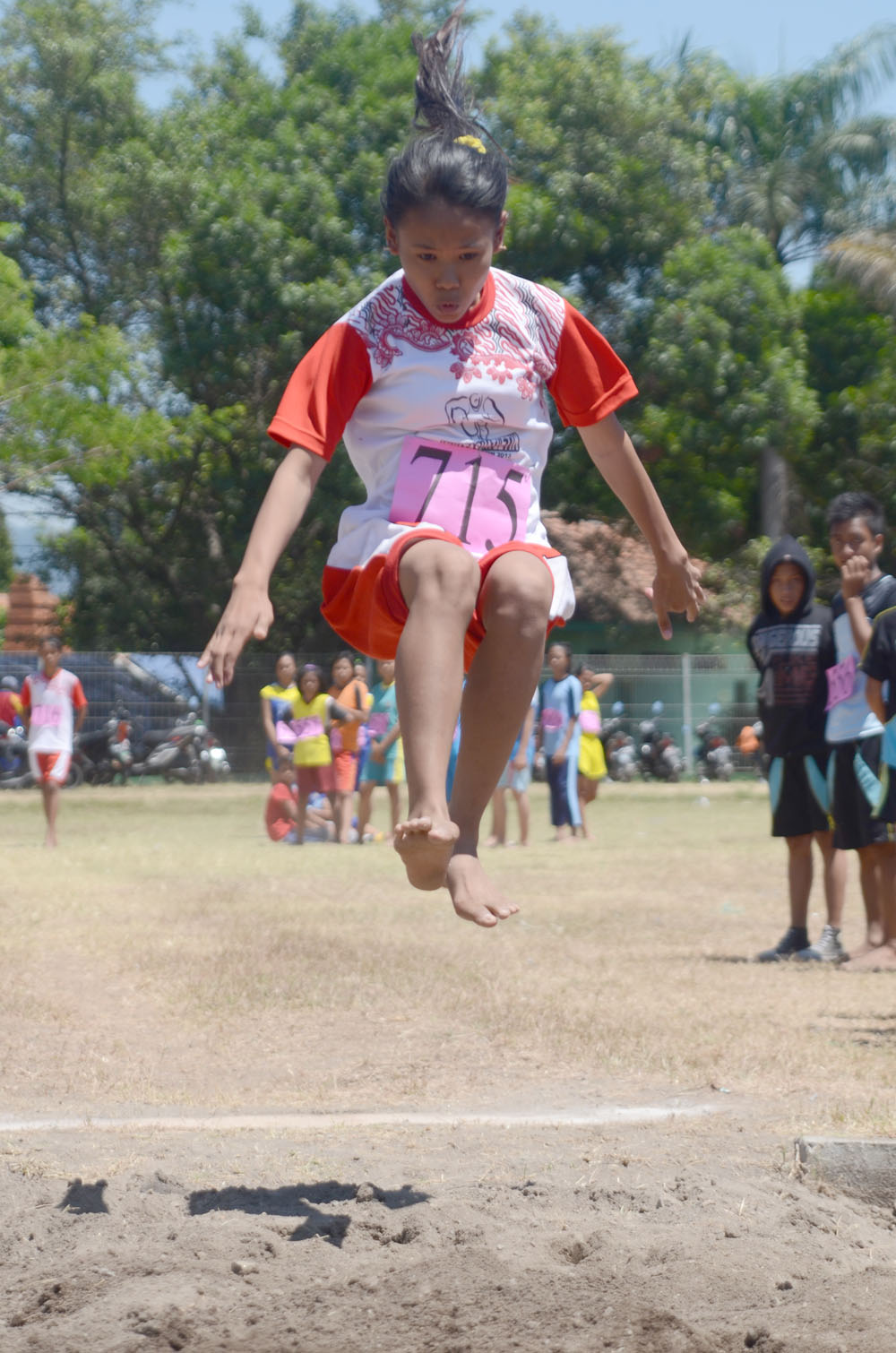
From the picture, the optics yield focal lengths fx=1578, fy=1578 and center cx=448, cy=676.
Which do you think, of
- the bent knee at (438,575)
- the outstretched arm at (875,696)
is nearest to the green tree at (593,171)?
the outstretched arm at (875,696)

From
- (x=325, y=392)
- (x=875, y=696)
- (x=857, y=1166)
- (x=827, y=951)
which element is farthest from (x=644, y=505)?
(x=827, y=951)

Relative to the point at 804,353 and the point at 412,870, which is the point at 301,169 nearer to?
the point at 804,353

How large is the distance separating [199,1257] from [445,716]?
1409mm

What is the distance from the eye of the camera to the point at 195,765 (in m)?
26.7

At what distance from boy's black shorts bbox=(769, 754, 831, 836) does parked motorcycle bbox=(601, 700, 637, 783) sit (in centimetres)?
1905

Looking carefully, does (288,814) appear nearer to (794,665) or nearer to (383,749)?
(383,749)

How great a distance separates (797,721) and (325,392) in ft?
18.1

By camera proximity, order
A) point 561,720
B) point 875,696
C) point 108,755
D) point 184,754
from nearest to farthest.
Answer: point 875,696 → point 561,720 → point 108,755 → point 184,754

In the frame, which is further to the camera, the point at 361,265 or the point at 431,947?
the point at 361,265

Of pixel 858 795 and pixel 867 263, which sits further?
pixel 867 263

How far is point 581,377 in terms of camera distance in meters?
4.38

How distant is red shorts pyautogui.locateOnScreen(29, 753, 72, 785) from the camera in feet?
50.1

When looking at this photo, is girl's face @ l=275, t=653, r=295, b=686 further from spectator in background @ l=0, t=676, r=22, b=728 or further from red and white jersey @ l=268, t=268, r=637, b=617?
red and white jersey @ l=268, t=268, r=637, b=617

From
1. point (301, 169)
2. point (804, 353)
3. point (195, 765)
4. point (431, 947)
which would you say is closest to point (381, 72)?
point (301, 169)
